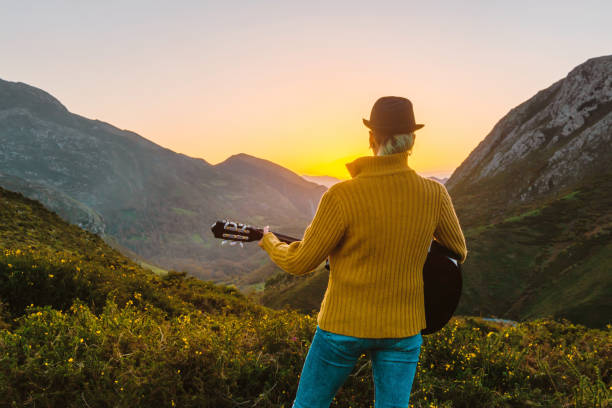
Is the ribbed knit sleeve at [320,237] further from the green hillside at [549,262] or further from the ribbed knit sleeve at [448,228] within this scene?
the green hillside at [549,262]

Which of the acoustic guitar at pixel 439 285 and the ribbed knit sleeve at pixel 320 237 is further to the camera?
the acoustic guitar at pixel 439 285

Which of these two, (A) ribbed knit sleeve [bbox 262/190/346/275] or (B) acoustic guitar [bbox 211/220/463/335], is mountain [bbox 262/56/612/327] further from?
(A) ribbed knit sleeve [bbox 262/190/346/275]

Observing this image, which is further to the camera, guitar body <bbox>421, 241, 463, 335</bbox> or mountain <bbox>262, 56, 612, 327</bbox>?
mountain <bbox>262, 56, 612, 327</bbox>

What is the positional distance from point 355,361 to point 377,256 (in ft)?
2.22

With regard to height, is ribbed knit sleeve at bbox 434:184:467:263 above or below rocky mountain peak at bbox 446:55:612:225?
below

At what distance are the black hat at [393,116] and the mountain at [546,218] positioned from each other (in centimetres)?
3884

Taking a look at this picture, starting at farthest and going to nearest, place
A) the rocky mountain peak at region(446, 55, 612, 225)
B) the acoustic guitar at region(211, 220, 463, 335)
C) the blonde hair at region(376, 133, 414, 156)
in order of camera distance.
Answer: the rocky mountain peak at region(446, 55, 612, 225) → the acoustic guitar at region(211, 220, 463, 335) → the blonde hair at region(376, 133, 414, 156)

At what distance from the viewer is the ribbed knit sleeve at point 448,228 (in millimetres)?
2162

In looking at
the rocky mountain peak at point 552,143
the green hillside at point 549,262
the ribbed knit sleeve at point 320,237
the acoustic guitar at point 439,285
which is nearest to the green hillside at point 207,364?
the acoustic guitar at point 439,285

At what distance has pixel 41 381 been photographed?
12.4ft

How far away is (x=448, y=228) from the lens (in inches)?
89.1

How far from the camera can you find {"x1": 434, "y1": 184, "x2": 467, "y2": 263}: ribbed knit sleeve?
2.16 metres

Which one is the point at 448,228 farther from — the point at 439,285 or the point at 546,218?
the point at 546,218

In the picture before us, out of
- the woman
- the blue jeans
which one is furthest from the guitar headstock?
the blue jeans
